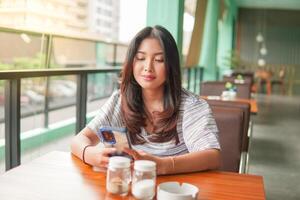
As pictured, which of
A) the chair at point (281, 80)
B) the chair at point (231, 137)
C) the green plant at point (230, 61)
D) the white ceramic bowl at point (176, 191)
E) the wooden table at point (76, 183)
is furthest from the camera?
the chair at point (281, 80)

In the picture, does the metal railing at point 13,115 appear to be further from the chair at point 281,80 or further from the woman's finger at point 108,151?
the chair at point 281,80

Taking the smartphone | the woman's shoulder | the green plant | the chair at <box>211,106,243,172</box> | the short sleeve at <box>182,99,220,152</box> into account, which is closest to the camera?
the smartphone

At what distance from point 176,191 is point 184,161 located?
260 millimetres

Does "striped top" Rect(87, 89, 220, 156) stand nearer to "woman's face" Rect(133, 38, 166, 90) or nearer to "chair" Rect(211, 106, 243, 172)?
"woman's face" Rect(133, 38, 166, 90)

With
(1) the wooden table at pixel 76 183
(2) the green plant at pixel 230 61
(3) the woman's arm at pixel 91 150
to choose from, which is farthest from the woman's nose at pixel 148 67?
(2) the green plant at pixel 230 61

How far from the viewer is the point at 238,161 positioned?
7.00 ft

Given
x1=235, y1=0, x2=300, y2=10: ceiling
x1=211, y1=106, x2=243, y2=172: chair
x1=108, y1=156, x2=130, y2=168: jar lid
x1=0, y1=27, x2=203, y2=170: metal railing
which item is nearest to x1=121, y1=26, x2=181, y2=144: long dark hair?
x1=108, y1=156, x2=130, y2=168: jar lid

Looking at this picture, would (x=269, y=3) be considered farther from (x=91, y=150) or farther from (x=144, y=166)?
(x=144, y=166)

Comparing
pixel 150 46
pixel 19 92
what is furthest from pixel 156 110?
pixel 19 92

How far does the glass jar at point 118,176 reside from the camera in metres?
1.13

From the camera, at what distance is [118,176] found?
1.15 meters

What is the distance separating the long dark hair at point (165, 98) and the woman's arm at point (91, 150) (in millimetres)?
164

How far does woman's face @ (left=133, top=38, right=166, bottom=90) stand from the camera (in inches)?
62.2

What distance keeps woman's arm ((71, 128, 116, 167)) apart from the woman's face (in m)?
0.31
